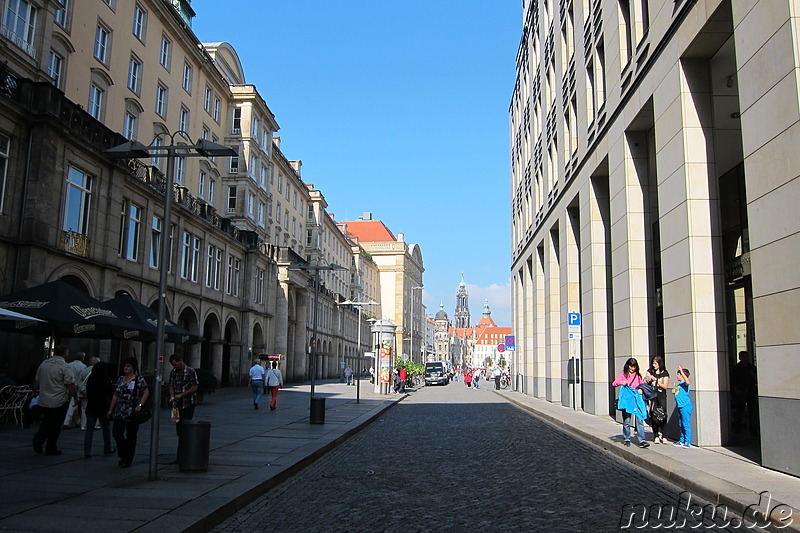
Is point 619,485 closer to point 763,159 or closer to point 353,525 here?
point 353,525

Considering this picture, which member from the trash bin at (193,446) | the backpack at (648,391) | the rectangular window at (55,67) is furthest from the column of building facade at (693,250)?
the rectangular window at (55,67)

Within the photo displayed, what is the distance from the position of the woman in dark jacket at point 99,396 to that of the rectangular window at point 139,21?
2357 centimetres

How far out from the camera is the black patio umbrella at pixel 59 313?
46.0 ft

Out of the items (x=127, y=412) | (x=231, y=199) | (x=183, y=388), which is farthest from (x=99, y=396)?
(x=231, y=199)

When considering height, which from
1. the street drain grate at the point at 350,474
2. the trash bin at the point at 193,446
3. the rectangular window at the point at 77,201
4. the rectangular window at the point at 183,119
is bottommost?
the street drain grate at the point at 350,474

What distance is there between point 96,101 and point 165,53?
8150mm

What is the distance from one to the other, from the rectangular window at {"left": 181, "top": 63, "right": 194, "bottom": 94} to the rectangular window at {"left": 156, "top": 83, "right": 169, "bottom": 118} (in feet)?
7.48

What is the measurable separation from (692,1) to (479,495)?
11.4 meters

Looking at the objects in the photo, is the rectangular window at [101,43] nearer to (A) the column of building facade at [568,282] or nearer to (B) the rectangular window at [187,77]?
(B) the rectangular window at [187,77]

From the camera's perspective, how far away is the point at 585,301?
23.4 m

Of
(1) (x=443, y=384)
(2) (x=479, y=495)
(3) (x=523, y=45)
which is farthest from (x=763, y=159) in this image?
(1) (x=443, y=384)

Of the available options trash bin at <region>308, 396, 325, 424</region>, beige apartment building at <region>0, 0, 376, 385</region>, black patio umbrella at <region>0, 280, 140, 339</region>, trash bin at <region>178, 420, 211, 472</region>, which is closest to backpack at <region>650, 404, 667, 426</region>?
trash bin at <region>308, 396, 325, 424</region>

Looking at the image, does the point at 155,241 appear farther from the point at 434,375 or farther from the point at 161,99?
the point at 434,375

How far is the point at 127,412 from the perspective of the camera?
987cm
